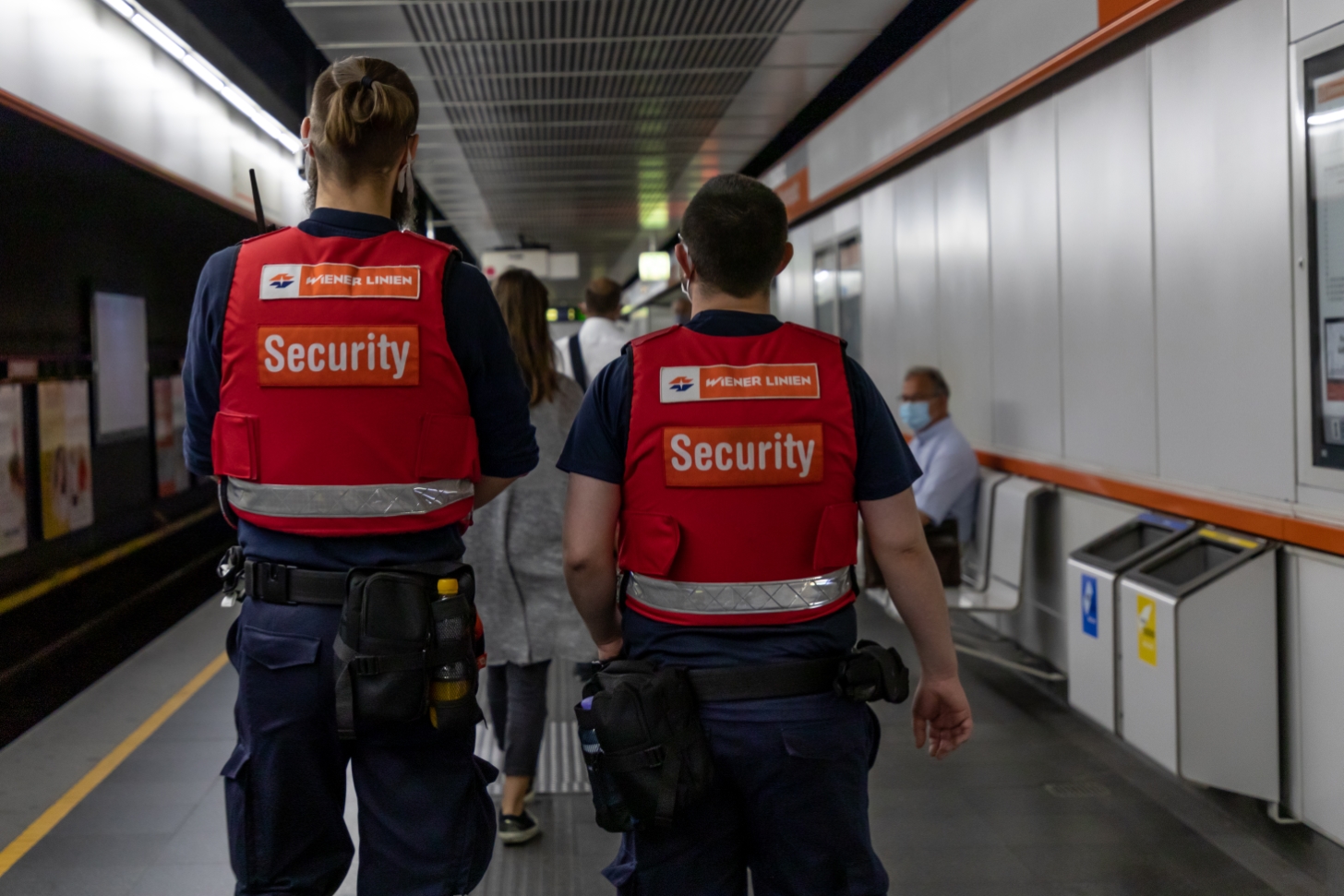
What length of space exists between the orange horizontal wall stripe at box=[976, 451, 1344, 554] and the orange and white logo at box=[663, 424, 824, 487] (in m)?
2.12

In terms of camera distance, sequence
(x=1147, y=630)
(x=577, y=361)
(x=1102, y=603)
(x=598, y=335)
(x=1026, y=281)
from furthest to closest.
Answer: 1. (x=1026, y=281)
2. (x=598, y=335)
3. (x=577, y=361)
4. (x=1102, y=603)
5. (x=1147, y=630)

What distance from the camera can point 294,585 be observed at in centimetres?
192

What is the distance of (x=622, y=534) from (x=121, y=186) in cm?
556

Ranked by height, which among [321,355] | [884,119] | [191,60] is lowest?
[321,355]

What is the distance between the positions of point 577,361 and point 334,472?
345 centimetres

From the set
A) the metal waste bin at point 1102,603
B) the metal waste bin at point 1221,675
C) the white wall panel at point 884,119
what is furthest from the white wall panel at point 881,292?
the metal waste bin at point 1221,675

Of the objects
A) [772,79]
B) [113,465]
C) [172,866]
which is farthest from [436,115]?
[172,866]

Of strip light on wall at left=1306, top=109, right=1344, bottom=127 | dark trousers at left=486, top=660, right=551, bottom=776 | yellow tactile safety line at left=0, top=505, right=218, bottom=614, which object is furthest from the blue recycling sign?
yellow tactile safety line at left=0, top=505, right=218, bottom=614

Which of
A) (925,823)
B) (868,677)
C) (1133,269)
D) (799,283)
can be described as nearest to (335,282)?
(868,677)

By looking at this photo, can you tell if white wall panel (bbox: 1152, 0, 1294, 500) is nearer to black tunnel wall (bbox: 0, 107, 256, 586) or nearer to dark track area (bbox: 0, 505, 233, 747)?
black tunnel wall (bbox: 0, 107, 256, 586)

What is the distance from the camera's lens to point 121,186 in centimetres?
647

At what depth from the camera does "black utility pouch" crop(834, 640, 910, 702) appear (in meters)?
1.86

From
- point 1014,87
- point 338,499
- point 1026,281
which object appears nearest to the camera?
point 338,499

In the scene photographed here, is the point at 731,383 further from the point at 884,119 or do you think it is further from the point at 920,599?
the point at 884,119
